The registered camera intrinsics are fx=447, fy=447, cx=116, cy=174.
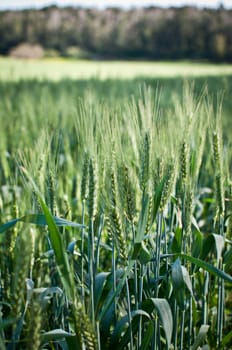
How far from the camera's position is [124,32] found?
17.2m

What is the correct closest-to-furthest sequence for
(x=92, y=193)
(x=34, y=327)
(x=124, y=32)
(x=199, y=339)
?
(x=34, y=327) → (x=92, y=193) → (x=199, y=339) → (x=124, y=32)

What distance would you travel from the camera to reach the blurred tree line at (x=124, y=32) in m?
14.3

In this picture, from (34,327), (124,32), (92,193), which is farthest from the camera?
(124,32)

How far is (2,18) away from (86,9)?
160 inches

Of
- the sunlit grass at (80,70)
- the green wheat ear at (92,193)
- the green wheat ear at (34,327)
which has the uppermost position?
the sunlit grass at (80,70)

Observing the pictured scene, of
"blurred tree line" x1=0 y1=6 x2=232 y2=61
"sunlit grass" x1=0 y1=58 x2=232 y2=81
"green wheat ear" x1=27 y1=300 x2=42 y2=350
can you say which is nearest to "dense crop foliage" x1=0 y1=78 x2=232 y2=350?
"green wheat ear" x1=27 y1=300 x2=42 y2=350

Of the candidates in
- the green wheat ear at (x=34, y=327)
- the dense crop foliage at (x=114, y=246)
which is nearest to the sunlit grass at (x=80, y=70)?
the dense crop foliage at (x=114, y=246)

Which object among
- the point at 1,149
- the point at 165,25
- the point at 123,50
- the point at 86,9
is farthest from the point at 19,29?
the point at 1,149

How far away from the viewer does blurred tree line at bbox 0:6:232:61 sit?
14.3 metres

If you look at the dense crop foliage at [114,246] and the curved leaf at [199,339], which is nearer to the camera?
the dense crop foliage at [114,246]

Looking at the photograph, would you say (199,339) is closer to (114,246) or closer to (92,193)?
(114,246)

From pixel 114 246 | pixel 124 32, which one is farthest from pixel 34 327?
pixel 124 32

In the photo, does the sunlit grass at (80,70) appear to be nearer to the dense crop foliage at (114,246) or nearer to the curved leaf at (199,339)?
the dense crop foliage at (114,246)

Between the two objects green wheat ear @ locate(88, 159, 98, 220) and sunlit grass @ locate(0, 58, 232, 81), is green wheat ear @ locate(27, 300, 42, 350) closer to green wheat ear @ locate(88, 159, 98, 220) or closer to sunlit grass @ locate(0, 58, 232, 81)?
green wheat ear @ locate(88, 159, 98, 220)
